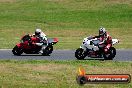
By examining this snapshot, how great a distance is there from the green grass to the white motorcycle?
52.7ft

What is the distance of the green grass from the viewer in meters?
48.6

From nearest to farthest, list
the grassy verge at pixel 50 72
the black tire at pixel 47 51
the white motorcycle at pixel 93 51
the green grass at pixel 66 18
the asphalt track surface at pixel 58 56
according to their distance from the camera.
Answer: the grassy verge at pixel 50 72 → the white motorcycle at pixel 93 51 → the asphalt track surface at pixel 58 56 → the black tire at pixel 47 51 → the green grass at pixel 66 18

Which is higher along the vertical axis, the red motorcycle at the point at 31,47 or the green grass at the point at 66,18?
the red motorcycle at the point at 31,47

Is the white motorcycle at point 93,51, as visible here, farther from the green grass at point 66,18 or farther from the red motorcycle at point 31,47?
the green grass at point 66,18

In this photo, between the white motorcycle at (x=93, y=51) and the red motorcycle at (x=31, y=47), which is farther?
the red motorcycle at (x=31, y=47)

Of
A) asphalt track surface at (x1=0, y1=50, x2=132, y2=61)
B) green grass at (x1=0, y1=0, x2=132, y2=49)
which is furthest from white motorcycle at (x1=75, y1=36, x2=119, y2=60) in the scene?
green grass at (x1=0, y1=0, x2=132, y2=49)

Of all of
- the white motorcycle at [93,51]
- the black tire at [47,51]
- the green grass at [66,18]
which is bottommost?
the green grass at [66,18]

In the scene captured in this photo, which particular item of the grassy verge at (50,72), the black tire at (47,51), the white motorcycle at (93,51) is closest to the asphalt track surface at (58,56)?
the black tire at (47,51)

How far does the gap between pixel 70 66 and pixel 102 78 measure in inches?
379

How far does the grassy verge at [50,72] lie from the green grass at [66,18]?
19447mm

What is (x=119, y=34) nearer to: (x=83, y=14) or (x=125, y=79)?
(x=83, y=14)

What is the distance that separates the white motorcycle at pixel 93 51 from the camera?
85.9 ft

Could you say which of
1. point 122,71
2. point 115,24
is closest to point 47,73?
point 122,71

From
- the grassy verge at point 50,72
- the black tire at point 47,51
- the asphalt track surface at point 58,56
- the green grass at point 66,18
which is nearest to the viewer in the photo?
the grassy verge at point 50,72
